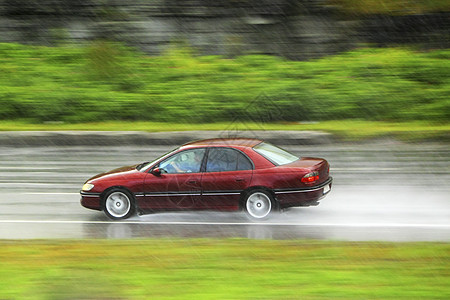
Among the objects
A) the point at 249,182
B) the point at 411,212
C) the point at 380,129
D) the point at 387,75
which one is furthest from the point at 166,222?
the point at 387,75

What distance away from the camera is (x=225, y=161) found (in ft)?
34.3

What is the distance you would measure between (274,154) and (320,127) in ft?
30.4

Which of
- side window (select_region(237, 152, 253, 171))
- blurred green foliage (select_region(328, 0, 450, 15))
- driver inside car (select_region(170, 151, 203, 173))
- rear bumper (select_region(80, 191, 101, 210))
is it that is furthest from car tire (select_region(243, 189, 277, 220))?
blurred green foliage (select_region(328, 0, 450, 15))

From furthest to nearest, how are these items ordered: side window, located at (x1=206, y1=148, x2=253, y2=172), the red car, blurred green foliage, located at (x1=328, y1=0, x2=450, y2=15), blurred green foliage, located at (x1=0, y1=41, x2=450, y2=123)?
blurred green foliage, located at (x1=328, y1=0, x2=450, y2=15) → blurred green foliage, located at (x1=0, y1=41, x2=450, y2=123) → side window, located at (x1=206, y1=148, x2=253, y2=172) → the red car

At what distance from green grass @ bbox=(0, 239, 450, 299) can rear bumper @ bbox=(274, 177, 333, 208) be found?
58.3 inches

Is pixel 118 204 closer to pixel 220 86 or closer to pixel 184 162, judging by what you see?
pixel 184 162

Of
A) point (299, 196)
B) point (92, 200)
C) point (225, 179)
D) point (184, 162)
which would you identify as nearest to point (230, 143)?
point (225, 179)

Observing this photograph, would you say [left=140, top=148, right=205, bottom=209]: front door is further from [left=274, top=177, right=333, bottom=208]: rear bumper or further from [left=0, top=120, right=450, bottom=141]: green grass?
[left=0, top=120, right=450, bottom=141]: green grass

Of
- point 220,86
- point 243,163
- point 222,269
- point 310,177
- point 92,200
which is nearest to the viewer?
point 222,269

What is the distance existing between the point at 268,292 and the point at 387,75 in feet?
59.6

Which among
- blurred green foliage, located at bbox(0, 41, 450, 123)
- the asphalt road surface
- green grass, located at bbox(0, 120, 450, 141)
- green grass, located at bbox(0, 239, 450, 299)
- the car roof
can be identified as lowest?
green grass, located at bbox(0, 239, 450, 299)

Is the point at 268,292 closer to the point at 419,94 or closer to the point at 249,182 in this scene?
the point at 249,182

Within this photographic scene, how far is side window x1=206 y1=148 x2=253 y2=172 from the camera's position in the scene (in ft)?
34.0

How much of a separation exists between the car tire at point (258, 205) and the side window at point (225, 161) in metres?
0.46
